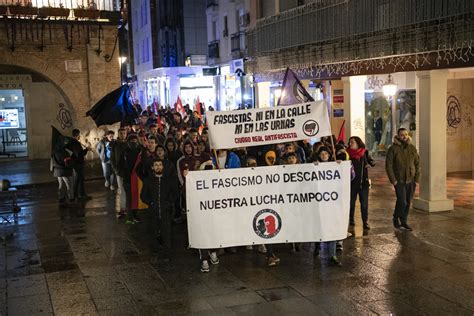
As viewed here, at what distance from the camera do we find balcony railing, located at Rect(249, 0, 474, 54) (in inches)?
505

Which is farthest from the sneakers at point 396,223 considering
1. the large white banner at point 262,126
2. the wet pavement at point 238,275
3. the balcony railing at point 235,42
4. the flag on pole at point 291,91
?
the balcony railing at point 235,42

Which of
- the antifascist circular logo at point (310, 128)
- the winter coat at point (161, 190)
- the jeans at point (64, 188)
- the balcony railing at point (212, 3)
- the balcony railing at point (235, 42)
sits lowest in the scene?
the jeans at point (64, 188)

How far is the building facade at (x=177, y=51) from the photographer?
42.1 metres

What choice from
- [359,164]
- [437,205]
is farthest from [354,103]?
[359,164]

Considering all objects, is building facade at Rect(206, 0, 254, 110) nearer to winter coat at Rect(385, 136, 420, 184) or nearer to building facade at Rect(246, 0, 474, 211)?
building facade at Rect(246, 0, 474, 211)

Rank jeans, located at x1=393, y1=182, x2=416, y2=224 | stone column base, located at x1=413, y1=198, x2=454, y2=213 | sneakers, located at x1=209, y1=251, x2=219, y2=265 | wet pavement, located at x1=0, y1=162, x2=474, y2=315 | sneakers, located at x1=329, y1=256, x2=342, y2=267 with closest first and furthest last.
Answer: wet pavement, located at x1=0, y1=162, x2=474, y2=315
sneakers, located at x1=329, y1=256, x2=342, y2=267
sneakers, located at x1=209, y1=251, x2=219, y2=265
jeans, located at x1=393, y1=182, x2=416, y2=224
stone column base, located at x1=413, y1=198, x2=454, y2=213

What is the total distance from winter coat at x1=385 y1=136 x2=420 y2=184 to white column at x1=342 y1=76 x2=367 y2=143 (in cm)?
552

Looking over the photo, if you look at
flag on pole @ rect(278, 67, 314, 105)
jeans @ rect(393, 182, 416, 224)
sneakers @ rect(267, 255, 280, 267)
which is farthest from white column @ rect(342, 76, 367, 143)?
sneakers @ rect(267, 255, 280, 267)

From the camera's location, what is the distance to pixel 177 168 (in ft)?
38.0

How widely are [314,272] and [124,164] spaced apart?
5.51m

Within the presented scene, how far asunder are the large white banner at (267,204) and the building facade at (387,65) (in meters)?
4.61

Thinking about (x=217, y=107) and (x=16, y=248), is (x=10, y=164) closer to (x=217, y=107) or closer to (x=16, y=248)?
(x=16, y=248)

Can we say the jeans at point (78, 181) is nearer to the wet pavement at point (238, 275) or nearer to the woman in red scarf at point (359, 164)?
the wet pavement at point (238, 275)

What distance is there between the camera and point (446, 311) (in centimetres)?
736
